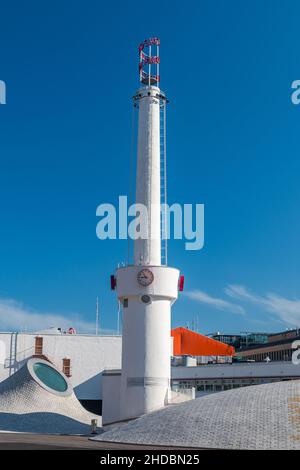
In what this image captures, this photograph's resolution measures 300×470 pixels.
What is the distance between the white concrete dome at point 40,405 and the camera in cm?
6556

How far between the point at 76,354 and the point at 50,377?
1605 cm

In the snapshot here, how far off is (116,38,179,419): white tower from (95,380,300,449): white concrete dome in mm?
10695

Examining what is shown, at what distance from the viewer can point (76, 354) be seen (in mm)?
93062

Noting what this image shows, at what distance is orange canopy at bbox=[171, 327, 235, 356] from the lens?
4087 inches

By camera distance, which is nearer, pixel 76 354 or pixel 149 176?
pixel 149 176

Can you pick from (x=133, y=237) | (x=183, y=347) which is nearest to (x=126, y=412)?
(x=133, y=237)

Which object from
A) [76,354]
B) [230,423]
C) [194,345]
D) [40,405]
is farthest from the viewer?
[194,345]

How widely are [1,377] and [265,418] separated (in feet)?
186

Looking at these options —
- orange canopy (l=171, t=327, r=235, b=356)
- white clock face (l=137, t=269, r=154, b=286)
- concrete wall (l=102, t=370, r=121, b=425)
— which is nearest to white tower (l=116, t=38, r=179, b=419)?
white clock face (l=137, t=269, r=154, b=286)

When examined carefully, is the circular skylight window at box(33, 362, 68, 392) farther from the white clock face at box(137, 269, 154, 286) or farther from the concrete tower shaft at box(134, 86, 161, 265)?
the concrete tower shaft at box(134, 86, 161, 265)

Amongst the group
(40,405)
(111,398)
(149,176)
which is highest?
(149,176)

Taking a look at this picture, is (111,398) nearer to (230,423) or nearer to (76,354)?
(76,354)

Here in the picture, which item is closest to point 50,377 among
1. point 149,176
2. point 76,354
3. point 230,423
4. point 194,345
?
point 76,354

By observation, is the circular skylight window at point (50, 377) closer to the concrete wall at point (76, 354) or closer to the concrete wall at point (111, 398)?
the concrete wall at point (111, 398)
